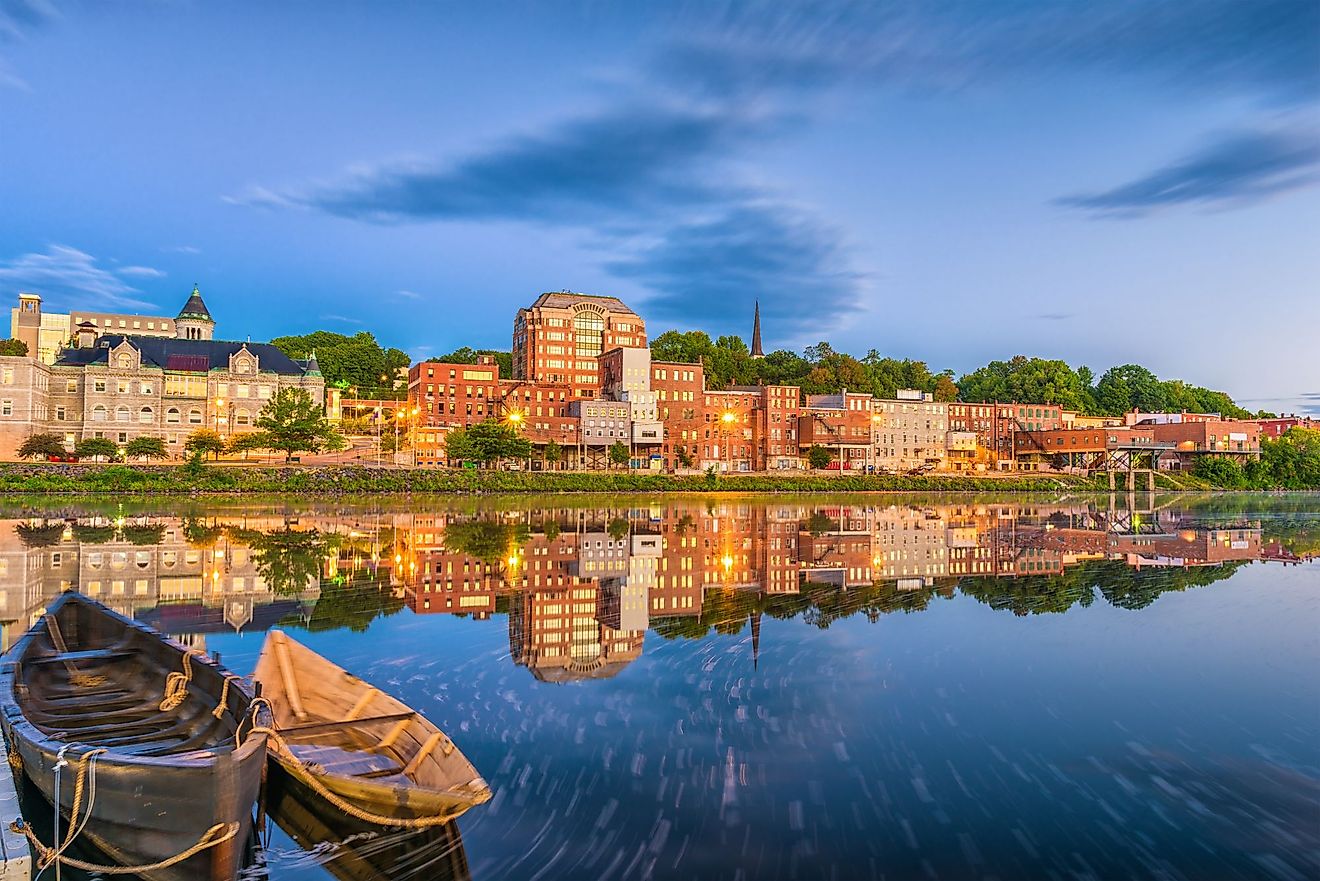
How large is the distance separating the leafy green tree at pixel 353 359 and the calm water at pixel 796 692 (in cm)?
12490

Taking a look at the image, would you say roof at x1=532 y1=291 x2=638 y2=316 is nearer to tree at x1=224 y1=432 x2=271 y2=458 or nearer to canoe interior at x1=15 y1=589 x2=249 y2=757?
tree at x1=224 y1=432 x2=271 y2=458

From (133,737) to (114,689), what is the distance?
276 centimetres

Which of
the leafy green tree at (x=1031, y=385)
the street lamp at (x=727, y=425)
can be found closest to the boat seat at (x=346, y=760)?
the street lamp at (x=727, y=425)

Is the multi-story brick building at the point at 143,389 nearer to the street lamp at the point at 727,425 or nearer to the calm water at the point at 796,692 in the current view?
the street lamp at the point at 727,425

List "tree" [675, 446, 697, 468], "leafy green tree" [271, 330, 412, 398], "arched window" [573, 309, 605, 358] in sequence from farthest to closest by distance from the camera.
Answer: "leafy green tree" [271, 330, 412, 398] → "arched window" [573, 309, 605, 358] → "tree" [675, 446, 697, 468]

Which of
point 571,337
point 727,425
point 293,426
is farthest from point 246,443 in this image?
point 727,425

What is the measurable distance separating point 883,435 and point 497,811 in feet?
434

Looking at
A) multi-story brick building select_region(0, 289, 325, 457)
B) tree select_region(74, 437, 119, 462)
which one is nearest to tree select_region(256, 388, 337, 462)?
multi-story brick building select_region(0, 289, 325, 457)

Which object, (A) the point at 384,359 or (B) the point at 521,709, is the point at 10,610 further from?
(A) the point at 384,359

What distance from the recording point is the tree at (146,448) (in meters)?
88.2

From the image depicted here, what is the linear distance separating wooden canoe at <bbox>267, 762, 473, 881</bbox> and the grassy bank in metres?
70.1

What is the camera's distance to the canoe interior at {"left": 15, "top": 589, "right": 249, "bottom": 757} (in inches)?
363

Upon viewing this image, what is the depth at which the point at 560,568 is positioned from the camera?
29656 mm

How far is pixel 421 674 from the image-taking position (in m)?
15.4
